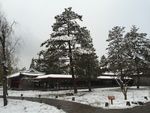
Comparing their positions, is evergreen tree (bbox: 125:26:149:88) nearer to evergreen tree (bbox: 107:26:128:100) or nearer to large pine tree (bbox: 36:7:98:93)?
evergreen tree (bbox: 107:26:128:100)

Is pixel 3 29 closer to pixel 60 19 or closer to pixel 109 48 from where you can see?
pixel 60 19

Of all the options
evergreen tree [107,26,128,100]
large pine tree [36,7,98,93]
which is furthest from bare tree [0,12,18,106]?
evergreen tree [107,26,128,100]

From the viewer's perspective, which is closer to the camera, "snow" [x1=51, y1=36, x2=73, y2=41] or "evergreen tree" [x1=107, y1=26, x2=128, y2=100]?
"snow" [x1=51, y1=36, x2=73, y2=41]

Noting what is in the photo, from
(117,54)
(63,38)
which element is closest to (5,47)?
(63,38)

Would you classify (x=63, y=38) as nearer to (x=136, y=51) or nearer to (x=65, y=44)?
(x=65, y=44)

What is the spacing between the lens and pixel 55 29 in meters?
42.7

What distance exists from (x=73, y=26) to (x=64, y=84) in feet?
84.2

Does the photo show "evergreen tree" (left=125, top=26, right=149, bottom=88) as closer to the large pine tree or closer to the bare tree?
the large pine tree

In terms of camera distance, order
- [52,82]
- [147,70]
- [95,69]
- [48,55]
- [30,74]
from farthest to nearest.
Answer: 1. [30,74]
2. [52,82]
3. [147,70]
4. [95,69]
5. [48,55]

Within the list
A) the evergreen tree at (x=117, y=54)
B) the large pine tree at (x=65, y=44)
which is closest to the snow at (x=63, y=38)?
the large pine tree at (x=65, y=44)

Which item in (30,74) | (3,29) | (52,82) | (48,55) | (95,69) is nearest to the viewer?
(3,29)

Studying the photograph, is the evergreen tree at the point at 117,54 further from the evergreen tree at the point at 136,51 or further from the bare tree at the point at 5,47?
the bare tree at the point at 5,47

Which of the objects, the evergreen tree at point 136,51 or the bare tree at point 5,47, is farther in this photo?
the evergreen tree at point 136,51

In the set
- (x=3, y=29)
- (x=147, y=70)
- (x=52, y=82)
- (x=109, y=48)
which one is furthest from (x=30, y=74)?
(x=3, y=29)
